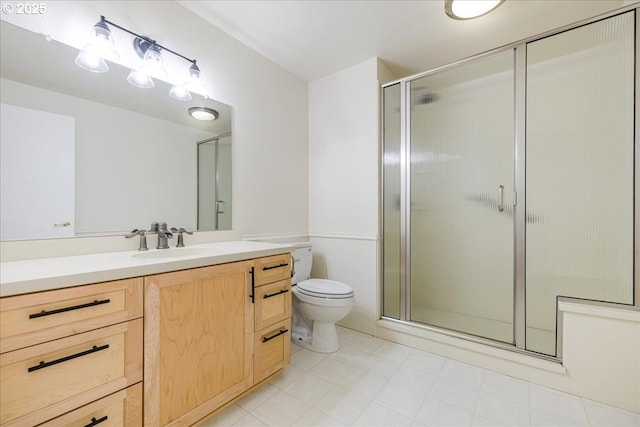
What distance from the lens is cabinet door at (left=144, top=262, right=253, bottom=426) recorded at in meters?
1.03

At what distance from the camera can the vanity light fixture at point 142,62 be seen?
1.30 meters

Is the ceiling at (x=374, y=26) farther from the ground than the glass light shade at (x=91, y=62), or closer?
farther from the ground

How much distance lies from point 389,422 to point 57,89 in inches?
87.7

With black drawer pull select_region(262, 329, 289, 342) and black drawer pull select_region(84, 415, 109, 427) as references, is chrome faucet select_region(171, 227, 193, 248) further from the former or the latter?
black drawer pull select_region(84, 415, 109, 427)

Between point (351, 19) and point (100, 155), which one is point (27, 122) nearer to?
point (100, 155)


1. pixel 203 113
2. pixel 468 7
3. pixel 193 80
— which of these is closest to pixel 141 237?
pixel 203 113

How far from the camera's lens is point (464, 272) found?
6.86 feet

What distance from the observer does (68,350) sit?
84 cm

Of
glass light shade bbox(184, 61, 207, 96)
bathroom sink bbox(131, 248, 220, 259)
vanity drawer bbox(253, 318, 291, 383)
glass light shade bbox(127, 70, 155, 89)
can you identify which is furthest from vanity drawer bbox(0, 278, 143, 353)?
glass light shade bbox(184, 61, 207, 96)

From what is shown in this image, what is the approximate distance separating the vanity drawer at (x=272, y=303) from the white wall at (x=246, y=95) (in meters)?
0.65

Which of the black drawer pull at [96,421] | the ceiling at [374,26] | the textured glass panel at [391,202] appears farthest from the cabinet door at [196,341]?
the ceiling at [374,26]

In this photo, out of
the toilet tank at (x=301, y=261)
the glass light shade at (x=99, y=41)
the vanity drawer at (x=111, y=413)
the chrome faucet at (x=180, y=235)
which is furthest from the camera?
the toilet tank at (x=301, y=261)

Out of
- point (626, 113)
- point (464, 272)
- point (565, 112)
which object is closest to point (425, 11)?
point (565, 112)

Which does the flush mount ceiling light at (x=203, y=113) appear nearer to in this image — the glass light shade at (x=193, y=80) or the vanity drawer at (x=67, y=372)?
the glass light shade at (x=193, y=80)
